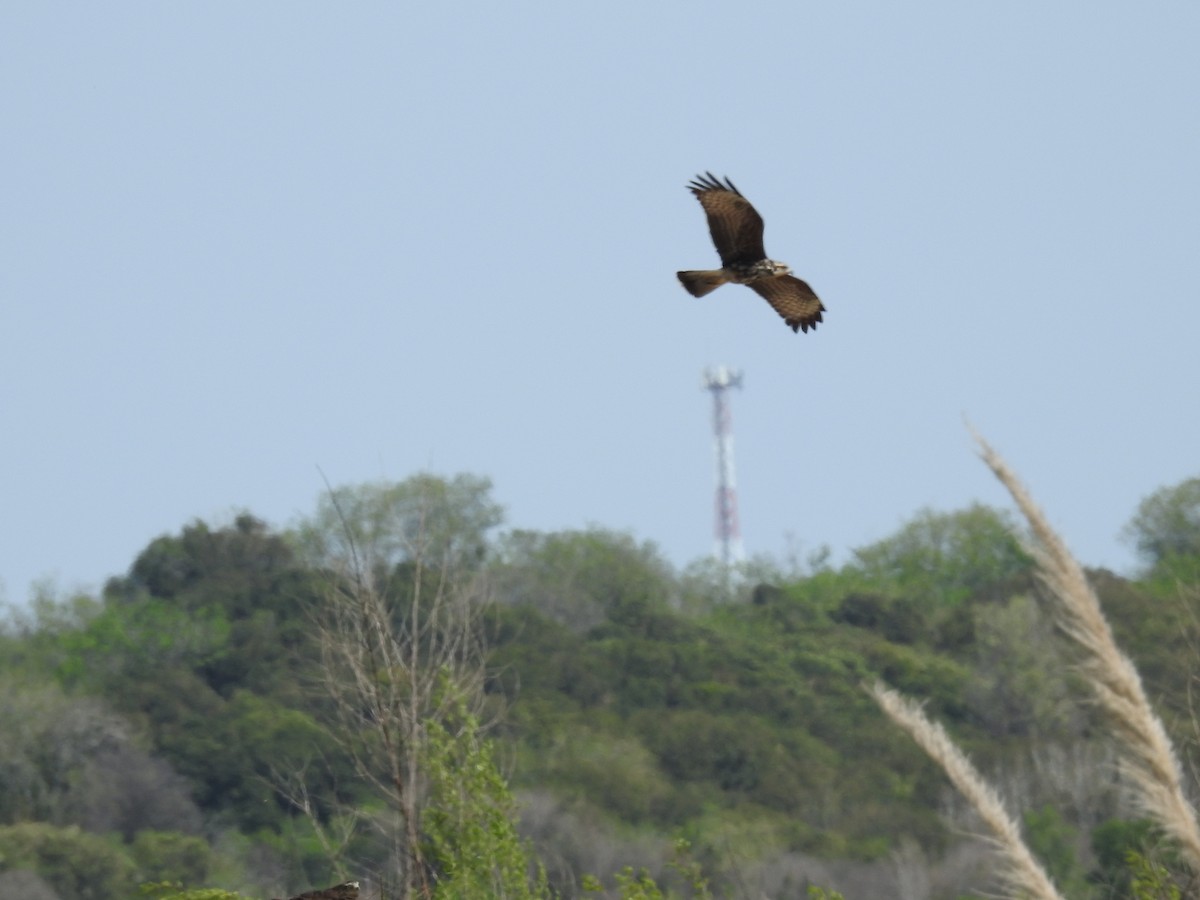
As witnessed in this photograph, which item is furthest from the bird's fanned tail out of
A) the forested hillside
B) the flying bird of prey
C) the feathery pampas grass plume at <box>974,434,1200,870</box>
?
the forested hillside

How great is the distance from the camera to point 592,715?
54875mm

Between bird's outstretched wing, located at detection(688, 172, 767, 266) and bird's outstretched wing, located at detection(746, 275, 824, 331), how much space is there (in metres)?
0.40

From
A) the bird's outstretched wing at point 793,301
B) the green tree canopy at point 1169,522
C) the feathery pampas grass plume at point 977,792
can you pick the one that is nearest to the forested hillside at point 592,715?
the green tree canopy at point 1169,522

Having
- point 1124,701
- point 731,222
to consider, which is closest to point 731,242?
point 731,222

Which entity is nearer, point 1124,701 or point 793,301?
point 1124,701

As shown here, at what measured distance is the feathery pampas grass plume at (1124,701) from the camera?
84.7 inches

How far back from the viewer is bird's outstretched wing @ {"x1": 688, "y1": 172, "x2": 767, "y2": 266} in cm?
911

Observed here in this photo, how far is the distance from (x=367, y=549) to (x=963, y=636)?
53322 mm

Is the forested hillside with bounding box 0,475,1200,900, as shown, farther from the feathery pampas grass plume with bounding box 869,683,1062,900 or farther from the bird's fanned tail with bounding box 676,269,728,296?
the feathery pampas grass plume with bounding box 869,683,1062,900

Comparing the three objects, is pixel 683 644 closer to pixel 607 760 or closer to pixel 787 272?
pixel 607 760

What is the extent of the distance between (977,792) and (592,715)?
5310 centimetres

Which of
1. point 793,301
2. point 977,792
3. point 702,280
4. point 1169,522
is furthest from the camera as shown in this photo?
point 1169,522

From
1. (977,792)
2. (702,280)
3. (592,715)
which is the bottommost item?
(977,792)

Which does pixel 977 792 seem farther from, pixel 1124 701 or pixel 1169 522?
pixel 1169 522
